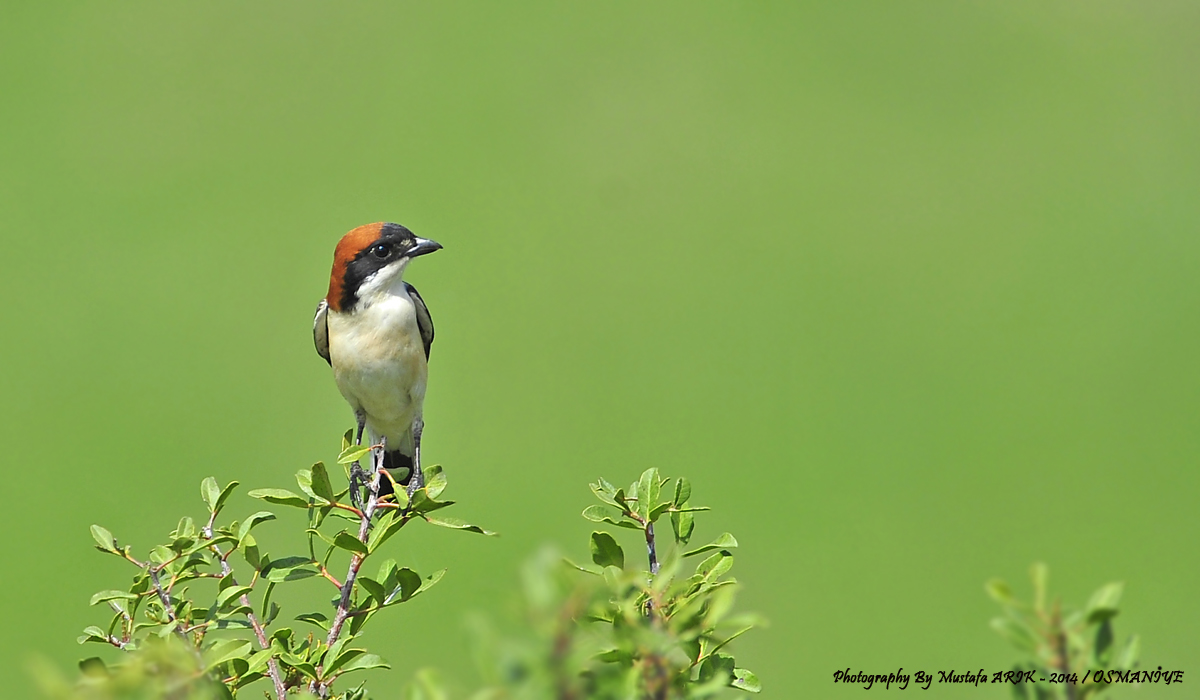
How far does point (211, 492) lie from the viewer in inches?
117

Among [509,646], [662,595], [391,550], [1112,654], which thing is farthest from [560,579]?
[391,550]

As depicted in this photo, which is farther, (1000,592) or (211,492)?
(211,492)

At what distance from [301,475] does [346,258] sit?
2065 millimetres

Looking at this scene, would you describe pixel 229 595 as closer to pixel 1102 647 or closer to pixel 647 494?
pixel 647 494

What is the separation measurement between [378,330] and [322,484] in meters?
2.23

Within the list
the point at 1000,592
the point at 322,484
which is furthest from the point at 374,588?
the point at 1000,592

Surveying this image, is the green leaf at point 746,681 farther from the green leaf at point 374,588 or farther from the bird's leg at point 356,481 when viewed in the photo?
the bird's leg at point 356,481

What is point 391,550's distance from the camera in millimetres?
12500

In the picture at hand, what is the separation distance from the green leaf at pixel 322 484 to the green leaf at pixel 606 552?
30.6 inches

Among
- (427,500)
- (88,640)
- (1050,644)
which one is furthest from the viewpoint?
(427,500)

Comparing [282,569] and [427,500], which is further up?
[427,500]

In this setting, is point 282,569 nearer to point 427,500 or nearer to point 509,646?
point 427,500

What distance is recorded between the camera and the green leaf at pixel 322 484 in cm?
282

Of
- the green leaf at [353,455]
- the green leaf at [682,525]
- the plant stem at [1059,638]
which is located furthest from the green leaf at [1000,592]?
the green leaf at [353,455]
